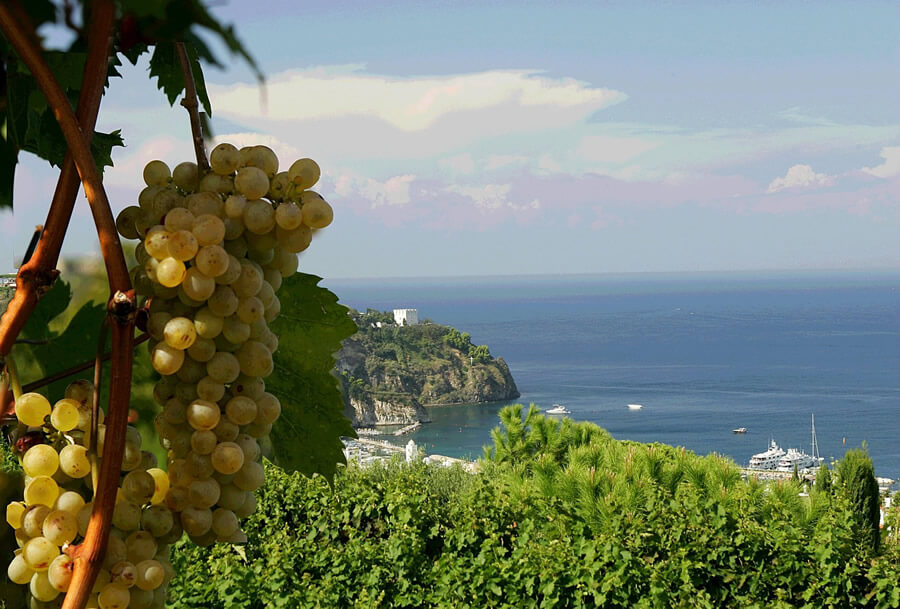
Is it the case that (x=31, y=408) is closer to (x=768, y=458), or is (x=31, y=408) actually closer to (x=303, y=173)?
(x=303, y=173)

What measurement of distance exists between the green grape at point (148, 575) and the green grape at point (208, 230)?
0.39ft

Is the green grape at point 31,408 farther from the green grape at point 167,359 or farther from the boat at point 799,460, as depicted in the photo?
the boat at point 799,460

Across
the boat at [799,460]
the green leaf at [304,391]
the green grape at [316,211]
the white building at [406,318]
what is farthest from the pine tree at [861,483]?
the white building at [406,318]

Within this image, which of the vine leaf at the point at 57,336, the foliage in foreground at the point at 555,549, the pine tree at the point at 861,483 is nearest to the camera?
the vine leaf at the point at 57,336

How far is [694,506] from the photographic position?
423 centimetres

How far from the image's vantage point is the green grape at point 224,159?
34 cm

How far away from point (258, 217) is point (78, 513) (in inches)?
5.0

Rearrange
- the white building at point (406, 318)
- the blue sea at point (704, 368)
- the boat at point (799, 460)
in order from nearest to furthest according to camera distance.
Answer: the boat at point (799, 460), the blue sea at point (704, 368), the white building at point (406, 318)

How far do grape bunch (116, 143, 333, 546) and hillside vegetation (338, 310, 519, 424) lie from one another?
90.7 ft

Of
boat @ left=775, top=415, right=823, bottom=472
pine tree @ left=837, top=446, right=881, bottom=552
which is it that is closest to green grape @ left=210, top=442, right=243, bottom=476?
pine tree @ left=837, top=446, right=881, bottom=552

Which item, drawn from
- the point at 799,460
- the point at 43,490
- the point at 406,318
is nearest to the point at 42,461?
the point at 43,490

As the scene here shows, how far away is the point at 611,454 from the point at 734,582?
83.7 inches

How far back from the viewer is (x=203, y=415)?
1.07ft

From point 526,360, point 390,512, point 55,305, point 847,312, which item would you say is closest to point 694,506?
point 390,512
